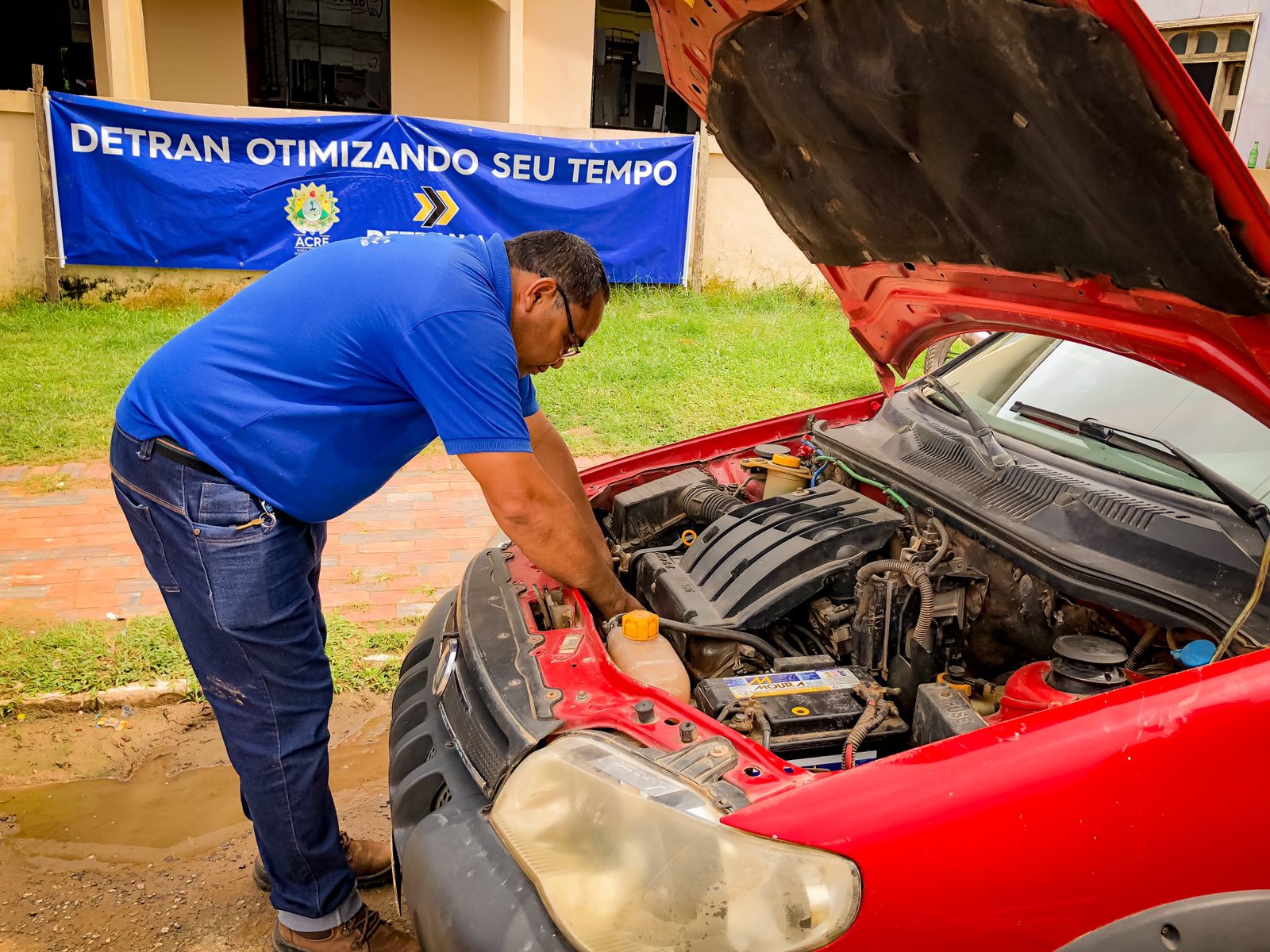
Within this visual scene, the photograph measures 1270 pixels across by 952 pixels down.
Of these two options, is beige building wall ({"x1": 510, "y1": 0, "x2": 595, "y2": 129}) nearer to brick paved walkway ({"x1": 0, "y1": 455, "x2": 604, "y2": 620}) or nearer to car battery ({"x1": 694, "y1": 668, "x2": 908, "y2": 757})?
brick paved walkway ({"x1": 0, "y1": 455, "x2": 604, "y2": 620})

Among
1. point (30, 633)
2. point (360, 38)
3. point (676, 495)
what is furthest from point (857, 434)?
point (360, 38)

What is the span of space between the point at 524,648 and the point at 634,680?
31 cm

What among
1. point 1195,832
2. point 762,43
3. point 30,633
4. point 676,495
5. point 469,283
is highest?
point 762,43

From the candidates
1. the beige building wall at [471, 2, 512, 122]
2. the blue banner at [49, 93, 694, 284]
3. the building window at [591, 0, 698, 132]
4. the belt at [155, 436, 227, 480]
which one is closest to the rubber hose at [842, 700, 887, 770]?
the belt at [155, 436, 227, 480]

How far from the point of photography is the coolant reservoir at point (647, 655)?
2.19 m

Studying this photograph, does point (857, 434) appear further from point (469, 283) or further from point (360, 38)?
point (360, 38)

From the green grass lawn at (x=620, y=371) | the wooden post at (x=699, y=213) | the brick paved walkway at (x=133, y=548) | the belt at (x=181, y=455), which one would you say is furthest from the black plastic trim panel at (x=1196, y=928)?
the wooden post at (x=699, y=213)

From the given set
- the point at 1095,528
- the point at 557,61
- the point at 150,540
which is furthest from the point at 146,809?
the point at 557,61

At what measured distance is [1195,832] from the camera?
152 centimetres

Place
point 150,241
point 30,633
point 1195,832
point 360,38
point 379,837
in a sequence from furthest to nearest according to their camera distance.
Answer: point 360,38
point 150,241
point 30,633
point 379,837
point 1195,832

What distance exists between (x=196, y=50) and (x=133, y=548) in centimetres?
873

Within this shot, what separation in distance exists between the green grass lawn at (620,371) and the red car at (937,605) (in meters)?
4.07

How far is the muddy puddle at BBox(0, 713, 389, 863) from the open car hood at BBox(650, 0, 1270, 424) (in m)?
2.38

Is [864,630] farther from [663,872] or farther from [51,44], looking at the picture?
[51,44]
